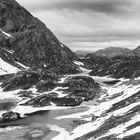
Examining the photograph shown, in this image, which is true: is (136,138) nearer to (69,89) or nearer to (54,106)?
(54,106)

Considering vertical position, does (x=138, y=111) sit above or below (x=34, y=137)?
above

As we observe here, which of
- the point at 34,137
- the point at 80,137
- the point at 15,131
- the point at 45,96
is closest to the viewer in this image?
the point at 80,137

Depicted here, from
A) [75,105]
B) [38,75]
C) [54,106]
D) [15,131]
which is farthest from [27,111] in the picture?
[38,75]

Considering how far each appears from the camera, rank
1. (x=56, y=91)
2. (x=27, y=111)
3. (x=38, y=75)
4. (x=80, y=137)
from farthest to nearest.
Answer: (x=38, y=75) → (x=56, y=91) → (x=27, y=111) → (x=80, y=137)

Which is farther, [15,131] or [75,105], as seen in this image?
[75,105]

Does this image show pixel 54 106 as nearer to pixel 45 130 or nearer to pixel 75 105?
pixel 75 105

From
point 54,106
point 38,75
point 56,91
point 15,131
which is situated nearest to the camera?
point 15,131

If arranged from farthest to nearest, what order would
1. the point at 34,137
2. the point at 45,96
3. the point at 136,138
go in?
1. the point at 45,96
2. the point at 34,137
3. the point at 136,138

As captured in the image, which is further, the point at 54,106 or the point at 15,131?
the point at 54,106

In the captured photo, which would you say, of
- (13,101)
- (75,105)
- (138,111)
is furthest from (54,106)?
(138,111)
